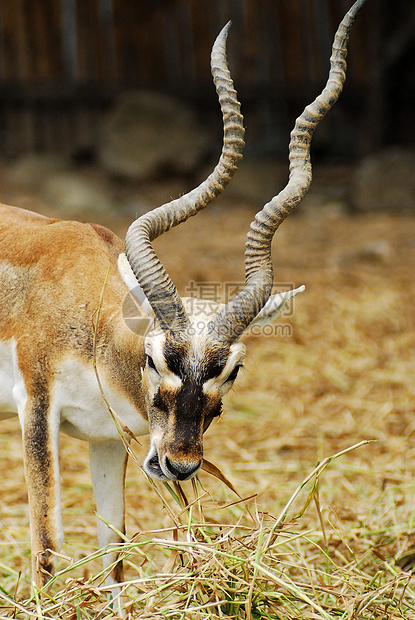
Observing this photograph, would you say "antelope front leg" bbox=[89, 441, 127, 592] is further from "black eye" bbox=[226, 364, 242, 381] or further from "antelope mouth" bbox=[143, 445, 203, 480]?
"black eye" bbox=[226, 364, 242, 381]

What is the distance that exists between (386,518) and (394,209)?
898cm

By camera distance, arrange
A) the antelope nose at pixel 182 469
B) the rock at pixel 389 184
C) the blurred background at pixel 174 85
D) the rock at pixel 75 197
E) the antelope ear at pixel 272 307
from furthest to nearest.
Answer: the blurred background at pixel 174 85 < the rock at pixel 389 184 < the rock at pixel 75 197 < the antelope ear at pixel 272 307 < the antelope nose at pixel 182 469

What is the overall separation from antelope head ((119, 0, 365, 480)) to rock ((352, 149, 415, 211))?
958 centimetres

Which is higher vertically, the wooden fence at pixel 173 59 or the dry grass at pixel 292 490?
the wooden fence at pixel 173 59

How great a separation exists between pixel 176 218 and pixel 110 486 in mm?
1700

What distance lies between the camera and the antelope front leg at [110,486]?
14.9 feet

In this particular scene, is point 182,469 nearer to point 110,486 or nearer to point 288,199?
point 110,486

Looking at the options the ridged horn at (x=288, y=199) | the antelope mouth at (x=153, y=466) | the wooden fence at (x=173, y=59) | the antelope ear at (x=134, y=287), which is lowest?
the antelope mouth at (x=153, y=466)

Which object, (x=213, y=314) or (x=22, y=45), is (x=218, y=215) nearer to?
(x=22, y=45)

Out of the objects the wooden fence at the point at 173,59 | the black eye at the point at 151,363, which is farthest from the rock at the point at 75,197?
the black eye at the point at 151,363

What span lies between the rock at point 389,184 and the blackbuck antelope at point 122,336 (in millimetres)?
9564

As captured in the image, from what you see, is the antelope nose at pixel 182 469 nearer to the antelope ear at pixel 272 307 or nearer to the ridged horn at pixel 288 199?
the ridged horn at pixel 288 199

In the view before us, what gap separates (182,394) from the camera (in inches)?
138

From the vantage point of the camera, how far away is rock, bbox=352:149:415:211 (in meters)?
13.2
